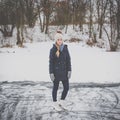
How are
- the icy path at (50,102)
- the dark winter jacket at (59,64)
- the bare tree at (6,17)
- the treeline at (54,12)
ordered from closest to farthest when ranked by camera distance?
the icy path at (50,102) < the dark winter jacket at (59,64) < the bare tree at (6,17) < the treeline at (54,12)

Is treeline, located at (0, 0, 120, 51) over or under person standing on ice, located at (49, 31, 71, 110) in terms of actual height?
over

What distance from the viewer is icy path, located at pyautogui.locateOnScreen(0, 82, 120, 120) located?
5.55 meters

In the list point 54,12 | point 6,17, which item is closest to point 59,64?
point 6,17

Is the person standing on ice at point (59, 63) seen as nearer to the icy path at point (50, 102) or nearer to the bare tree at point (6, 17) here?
the icy path at point (50, 102)

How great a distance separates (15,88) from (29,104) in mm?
1963

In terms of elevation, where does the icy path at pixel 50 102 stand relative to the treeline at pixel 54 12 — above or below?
below

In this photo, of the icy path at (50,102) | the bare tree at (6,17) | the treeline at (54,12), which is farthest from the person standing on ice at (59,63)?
the treeline at (54,12)

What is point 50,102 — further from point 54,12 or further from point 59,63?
point 54,12

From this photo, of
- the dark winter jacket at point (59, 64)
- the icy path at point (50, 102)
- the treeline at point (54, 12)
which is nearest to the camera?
the icy path at point (50, 102)

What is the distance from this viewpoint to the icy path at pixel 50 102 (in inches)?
218

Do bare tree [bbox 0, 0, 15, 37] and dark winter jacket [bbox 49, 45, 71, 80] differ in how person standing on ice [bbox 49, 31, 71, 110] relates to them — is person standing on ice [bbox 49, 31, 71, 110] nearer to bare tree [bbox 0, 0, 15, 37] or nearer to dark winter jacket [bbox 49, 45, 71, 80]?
dark winter jacket [bbox 49, 45, 71, 80]

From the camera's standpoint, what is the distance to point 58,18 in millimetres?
34500

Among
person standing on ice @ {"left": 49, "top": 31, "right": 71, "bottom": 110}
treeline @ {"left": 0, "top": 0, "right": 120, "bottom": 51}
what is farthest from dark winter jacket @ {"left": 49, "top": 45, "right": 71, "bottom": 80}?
treeline @ {"left": 0, "top": 0, "right": 120, "bottom": 51}

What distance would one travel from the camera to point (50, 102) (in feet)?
21.6
